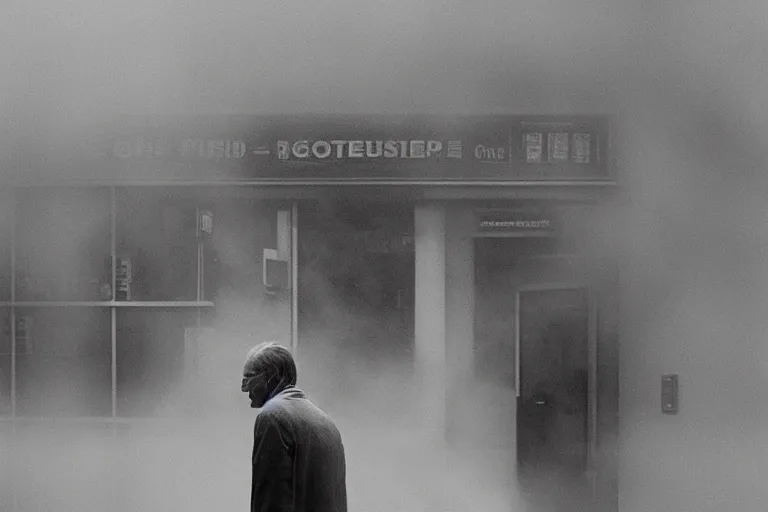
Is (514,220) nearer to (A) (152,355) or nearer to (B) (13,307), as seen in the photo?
(A) (152,355)

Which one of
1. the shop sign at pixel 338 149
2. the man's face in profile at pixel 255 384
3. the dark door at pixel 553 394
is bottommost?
the dark door at pixel 553 394

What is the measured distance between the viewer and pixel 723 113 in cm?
424

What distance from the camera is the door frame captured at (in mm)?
4566

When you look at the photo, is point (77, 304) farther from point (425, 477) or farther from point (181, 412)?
point (425, 477)

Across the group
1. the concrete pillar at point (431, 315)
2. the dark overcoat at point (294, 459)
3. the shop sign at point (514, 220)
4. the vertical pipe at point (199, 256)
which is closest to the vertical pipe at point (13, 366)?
the vertical pipe at point (199, 256)

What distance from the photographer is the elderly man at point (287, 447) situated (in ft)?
7.59

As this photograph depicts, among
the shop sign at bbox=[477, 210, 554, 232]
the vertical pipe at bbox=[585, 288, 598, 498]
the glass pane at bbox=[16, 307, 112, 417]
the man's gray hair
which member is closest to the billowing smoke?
the glass pane at bbox=[16, 307, 112, 417]

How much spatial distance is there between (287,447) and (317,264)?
224 centimetres

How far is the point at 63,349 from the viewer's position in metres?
4.51

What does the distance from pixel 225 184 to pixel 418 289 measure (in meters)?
0.91

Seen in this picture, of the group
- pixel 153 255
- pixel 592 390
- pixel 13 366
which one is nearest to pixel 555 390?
pixel 592 390

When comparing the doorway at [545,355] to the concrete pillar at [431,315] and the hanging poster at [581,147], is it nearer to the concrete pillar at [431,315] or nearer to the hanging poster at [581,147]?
the concrete pillar at [431,315]

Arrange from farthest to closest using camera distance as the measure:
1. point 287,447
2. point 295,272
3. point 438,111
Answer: point 295,272 < point 438,111 < point 287,447

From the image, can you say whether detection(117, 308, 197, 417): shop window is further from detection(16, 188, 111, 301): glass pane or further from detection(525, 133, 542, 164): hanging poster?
detection(525, 133, 542, 164): hanging poster
